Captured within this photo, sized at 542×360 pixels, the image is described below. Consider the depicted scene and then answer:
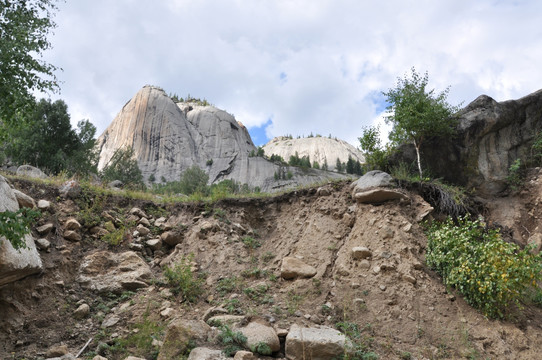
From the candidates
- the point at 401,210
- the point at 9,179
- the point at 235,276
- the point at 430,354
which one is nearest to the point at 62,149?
the point at 9,179

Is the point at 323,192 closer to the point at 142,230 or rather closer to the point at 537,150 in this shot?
the point at 142,230

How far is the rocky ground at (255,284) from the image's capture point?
5.52 meters

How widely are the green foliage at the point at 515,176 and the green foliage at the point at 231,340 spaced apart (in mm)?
9787

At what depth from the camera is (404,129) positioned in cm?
1154

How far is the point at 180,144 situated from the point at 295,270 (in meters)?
56.3

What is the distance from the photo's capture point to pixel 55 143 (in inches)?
872

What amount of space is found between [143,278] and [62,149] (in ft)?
61.5

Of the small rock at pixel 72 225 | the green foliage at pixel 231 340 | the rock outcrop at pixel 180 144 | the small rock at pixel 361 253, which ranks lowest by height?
the green foliage at pixel 231 340

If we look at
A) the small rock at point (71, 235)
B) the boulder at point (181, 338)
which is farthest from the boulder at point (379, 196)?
the small rock at point (71, 235)

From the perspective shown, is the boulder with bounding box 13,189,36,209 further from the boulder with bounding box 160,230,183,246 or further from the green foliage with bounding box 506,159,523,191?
the green foliage with bounding box 506,159,523,191

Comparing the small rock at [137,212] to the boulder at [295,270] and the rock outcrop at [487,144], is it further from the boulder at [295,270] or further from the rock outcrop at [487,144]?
the rock outcrop at [487,144]

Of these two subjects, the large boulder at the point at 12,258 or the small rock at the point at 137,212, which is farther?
the small rock at the point at 137,212

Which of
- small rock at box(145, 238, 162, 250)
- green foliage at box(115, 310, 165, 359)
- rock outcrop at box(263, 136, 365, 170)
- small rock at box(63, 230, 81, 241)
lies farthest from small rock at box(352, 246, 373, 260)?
rock outcrop at box(263, 136, 365, 170)

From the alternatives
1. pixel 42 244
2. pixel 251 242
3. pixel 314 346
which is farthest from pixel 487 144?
pixel 42 244
